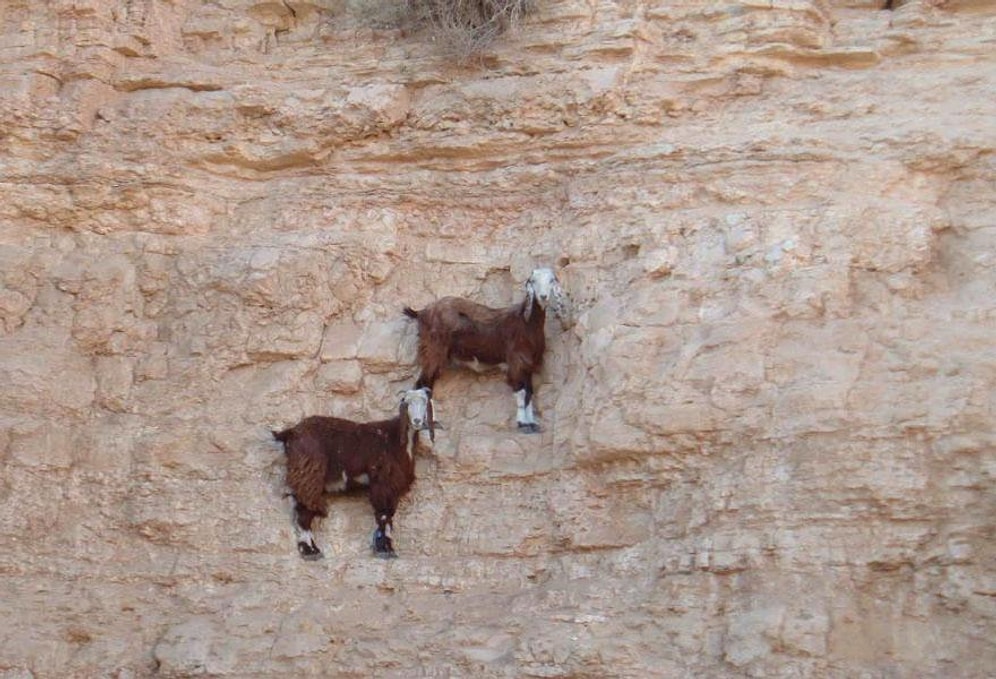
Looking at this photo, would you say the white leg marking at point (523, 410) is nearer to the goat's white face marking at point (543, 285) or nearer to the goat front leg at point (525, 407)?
the goat front leg at point (525, 407)

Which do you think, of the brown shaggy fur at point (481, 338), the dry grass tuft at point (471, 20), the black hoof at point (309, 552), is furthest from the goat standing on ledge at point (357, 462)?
the dry grass tuft at point (471, 20)

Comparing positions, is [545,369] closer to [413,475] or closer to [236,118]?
[413,475]

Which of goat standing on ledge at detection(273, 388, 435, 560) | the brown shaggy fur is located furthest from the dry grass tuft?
goat standing on ledge at detection(273, 388, 435, 560)

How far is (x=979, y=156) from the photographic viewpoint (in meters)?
9.64

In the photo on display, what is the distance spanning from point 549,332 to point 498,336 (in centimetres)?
41

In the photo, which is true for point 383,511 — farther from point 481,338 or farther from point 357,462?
point 481,338

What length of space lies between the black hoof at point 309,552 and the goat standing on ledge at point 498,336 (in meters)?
1.36

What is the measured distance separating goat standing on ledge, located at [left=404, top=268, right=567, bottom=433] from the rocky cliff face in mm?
190

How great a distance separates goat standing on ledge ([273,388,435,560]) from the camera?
31.9 ft

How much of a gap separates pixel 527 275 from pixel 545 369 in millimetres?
760

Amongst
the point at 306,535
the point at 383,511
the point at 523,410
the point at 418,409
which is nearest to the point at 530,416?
the point at 523,410

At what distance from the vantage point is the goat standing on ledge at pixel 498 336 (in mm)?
9906

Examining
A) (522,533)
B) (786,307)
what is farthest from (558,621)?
(786,307)

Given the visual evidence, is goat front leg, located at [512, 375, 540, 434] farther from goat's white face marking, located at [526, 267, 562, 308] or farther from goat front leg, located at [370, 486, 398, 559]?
goat front leg, located at [370, 486, 398, 559]
